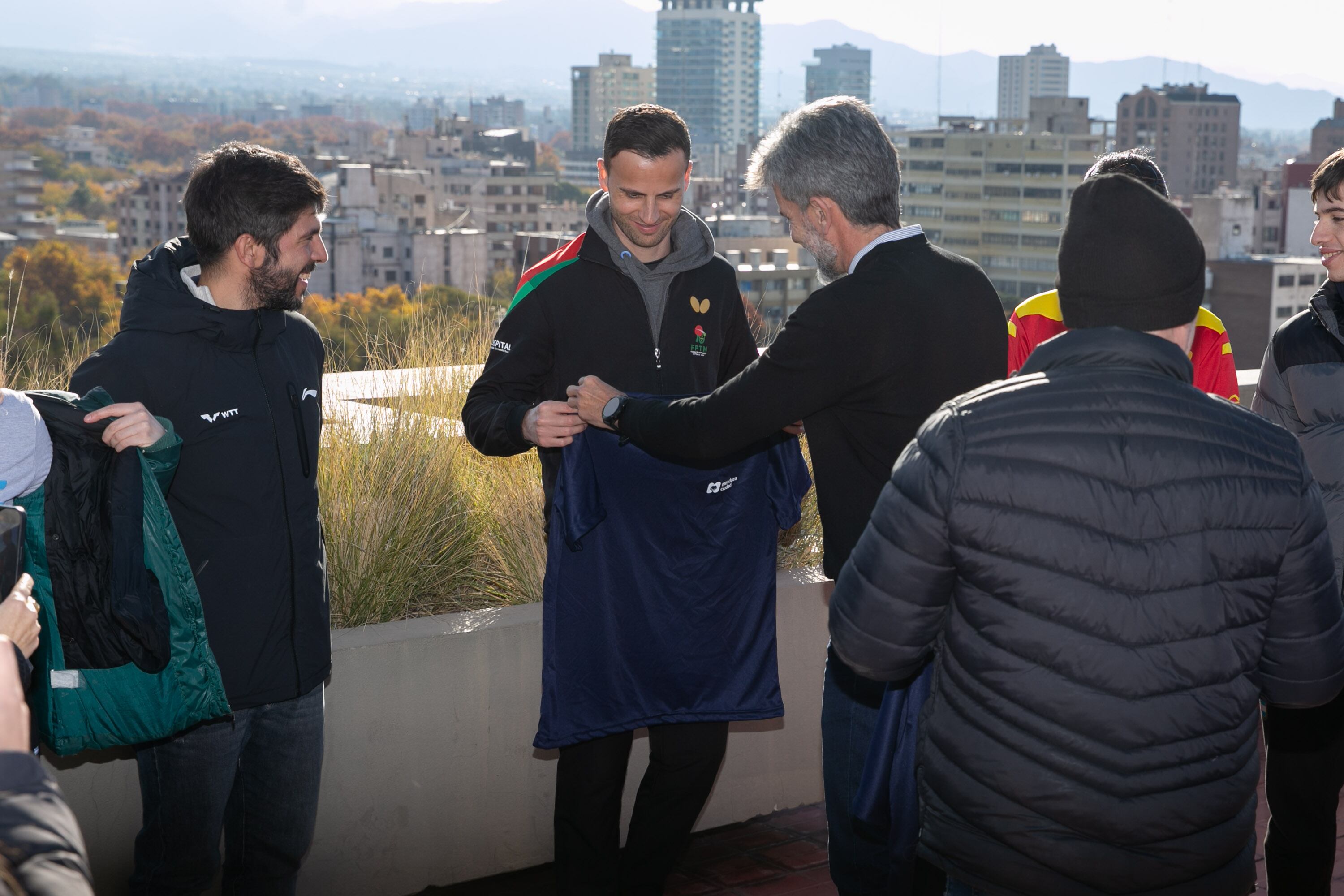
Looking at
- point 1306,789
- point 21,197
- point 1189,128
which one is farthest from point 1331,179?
point 1189,128

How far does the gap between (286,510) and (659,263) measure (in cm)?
94

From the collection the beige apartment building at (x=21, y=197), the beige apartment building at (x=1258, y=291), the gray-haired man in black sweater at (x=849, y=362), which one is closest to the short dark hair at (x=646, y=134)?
the gray-haired man in black sweater at (x=849, y=362)

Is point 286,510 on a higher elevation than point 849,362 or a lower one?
lower

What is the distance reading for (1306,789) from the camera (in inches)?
100

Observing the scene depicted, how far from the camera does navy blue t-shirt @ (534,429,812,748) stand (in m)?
2.59

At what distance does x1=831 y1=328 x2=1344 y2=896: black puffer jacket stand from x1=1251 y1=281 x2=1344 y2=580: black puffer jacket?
108 centimetres

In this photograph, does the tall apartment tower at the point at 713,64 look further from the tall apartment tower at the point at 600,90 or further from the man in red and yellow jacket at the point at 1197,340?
the man in red and yellow jacket at the point at 1197,340

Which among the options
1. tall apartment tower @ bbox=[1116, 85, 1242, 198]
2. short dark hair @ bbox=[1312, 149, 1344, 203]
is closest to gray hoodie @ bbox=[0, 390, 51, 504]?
short dark hair @ bbox=[1312, 149, 1344, 203]

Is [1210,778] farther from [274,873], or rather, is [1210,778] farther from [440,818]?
[440,818]

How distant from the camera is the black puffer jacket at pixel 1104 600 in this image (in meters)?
1.49

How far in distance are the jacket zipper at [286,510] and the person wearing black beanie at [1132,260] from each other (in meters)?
1.41

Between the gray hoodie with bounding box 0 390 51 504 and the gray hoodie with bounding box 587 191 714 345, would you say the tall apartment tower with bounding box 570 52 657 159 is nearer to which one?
the gray hoodie with bounding box 587 191 714 345

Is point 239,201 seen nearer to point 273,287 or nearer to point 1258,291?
point 273,287

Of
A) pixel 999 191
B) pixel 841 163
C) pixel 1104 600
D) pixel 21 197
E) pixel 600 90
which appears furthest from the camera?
pixel 600 90
